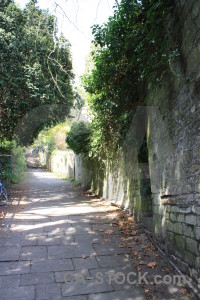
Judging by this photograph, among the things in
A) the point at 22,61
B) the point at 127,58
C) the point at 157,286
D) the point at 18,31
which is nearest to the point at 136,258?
the point at 157,286

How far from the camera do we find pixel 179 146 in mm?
3322

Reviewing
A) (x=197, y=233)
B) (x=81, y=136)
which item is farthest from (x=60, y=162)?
(x=197, y=233)

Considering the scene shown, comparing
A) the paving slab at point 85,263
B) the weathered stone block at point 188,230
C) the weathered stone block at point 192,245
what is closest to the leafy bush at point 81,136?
the paving slab at point 85,263

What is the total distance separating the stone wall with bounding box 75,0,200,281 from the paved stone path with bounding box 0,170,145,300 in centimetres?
73

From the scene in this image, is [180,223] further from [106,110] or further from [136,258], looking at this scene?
[106,110]

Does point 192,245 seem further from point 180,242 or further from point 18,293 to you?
point 18,293

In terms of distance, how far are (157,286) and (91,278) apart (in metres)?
0.81

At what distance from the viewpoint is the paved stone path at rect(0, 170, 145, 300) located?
117 inches

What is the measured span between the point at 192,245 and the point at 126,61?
3.88m

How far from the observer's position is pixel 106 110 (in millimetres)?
6840

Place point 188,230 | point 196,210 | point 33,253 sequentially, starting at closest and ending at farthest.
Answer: point 196,210 → point 188,230 → point 33,253

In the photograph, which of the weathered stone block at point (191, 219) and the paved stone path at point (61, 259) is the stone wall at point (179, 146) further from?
the paved stone path at point (61, 259)

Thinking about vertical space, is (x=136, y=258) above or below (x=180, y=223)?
below

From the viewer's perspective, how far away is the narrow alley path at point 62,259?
9.78 ft
